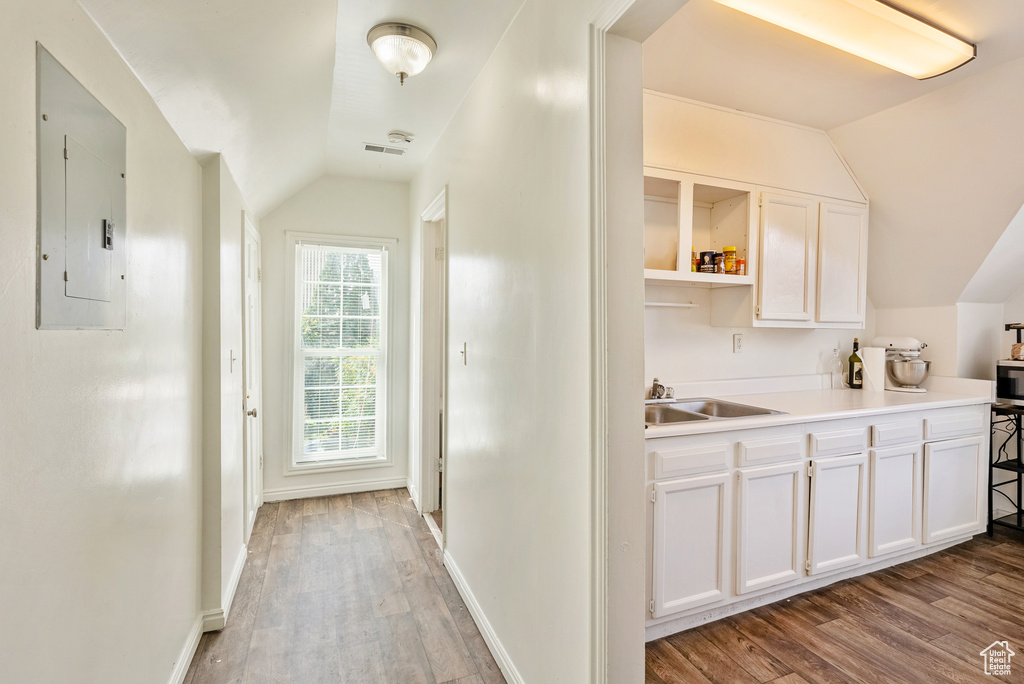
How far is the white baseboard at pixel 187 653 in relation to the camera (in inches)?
67.8

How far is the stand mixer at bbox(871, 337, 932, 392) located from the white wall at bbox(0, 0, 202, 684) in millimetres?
4046

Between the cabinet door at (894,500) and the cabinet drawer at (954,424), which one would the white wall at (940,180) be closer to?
the cabinet drawer at (954,424)

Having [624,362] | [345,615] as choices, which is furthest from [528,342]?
[345,615]

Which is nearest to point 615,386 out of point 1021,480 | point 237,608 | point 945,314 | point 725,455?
point 725,455

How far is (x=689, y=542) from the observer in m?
2.02

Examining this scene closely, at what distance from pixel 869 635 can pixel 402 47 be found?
3127 millimetres

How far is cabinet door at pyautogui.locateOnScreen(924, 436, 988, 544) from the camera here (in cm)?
270

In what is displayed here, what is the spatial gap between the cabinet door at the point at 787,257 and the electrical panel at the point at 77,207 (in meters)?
2.85

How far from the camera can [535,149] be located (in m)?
1.65

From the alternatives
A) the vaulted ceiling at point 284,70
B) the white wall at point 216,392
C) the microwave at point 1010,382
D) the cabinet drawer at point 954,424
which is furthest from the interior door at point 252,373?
the microwave at point 1010,382

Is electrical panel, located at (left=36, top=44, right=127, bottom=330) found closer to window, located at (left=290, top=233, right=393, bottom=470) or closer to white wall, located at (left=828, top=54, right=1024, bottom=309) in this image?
window, located at (left=290, top=233, right=393, bottom=470)

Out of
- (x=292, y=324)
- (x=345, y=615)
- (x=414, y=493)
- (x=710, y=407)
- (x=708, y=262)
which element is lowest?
(x=345, y=615)

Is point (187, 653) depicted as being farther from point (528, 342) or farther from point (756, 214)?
point (756, 214)

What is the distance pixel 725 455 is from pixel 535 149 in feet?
4.91
